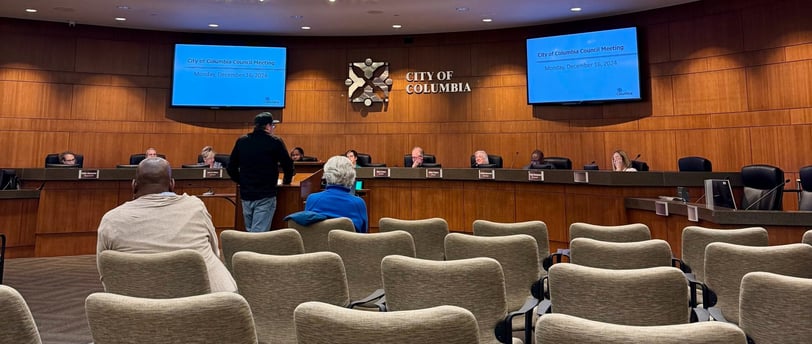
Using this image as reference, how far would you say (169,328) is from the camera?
3.72ft

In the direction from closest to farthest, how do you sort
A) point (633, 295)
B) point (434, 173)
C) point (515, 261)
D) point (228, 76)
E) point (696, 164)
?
point (633, 295)
point (515, 261)
point (696, 164)
point (434, 173)
point (228, 76)

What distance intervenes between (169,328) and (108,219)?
1.12 meters

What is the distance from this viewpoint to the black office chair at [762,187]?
14.9 feet

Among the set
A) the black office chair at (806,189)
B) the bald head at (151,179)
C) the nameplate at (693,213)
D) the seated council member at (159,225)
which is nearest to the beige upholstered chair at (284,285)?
the seated council member at (159,225)

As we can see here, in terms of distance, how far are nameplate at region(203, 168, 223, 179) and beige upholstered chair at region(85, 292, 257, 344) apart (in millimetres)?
5634

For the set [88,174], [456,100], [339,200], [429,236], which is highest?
[456,100]

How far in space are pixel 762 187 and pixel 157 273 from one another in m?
5.69

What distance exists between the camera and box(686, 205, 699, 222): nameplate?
4.00 m

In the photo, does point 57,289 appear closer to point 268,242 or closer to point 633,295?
point 268,242

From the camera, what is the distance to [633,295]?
1.59 m

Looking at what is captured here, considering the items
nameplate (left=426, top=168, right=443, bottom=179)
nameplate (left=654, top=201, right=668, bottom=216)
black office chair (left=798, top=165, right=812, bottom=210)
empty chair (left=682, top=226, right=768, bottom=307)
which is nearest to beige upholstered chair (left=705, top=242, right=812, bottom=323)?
empty chair (left=682, top=226, right=768, bottom=307)

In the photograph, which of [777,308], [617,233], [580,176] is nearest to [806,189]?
[580,176]

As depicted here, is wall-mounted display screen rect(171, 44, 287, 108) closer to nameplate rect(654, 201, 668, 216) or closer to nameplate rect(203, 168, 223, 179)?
nameplate rect(203, 168, 223, 179)

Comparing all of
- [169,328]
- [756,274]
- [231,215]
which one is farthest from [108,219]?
[231,215]
